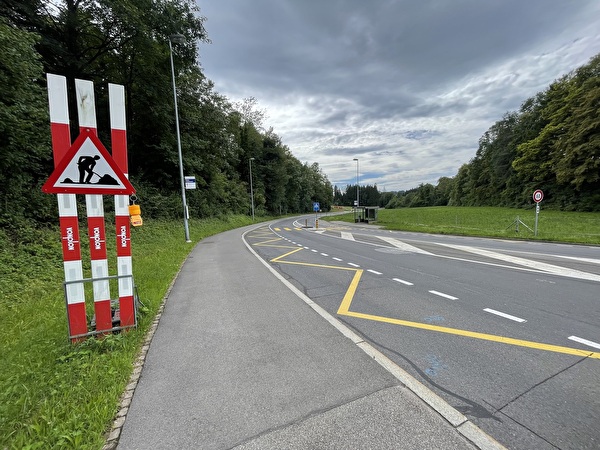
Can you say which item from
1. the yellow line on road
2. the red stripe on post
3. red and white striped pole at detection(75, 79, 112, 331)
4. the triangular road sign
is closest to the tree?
red and white striped pole at detection(75, 79, 112, 331)

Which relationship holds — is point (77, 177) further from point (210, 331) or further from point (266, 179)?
point (266, 179)

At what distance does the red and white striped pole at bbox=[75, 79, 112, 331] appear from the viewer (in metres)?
3.48

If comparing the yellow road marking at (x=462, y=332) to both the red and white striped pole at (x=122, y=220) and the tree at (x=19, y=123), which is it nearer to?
the red and white striped pole at (x=122, y=220)

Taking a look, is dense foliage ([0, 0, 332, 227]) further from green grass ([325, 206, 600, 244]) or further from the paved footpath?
green grass ([325, 206, 600, 244])

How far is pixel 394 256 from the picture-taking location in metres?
9.97

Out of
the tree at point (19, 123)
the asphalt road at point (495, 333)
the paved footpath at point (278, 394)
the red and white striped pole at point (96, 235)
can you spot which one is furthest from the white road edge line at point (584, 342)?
the tree at point (19, 123)

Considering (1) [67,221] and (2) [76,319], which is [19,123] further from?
(2) [76,319]

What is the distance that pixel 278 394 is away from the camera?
253 centimetres

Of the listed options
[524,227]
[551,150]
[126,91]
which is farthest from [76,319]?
[551,150]

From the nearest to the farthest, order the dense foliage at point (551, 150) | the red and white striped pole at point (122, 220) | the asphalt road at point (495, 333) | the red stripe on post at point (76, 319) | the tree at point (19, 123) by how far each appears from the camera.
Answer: the asphalt road at point (495, 333) → the red stripe on post at point (76, 319) → the red and white striped pole at point (122, 220) → the tree at point (19, 123) → the dense foliage at point (551, 150)

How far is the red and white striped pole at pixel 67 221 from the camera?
3.26m

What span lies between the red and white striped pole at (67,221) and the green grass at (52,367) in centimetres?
39

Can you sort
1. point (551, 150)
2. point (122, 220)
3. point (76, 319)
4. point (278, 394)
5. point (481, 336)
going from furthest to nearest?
point (551, 150)
point (122, 220)
point (481, 336)
point (76, 319)
point (278, 394)

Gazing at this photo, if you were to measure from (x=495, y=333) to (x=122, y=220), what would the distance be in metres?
5.58
